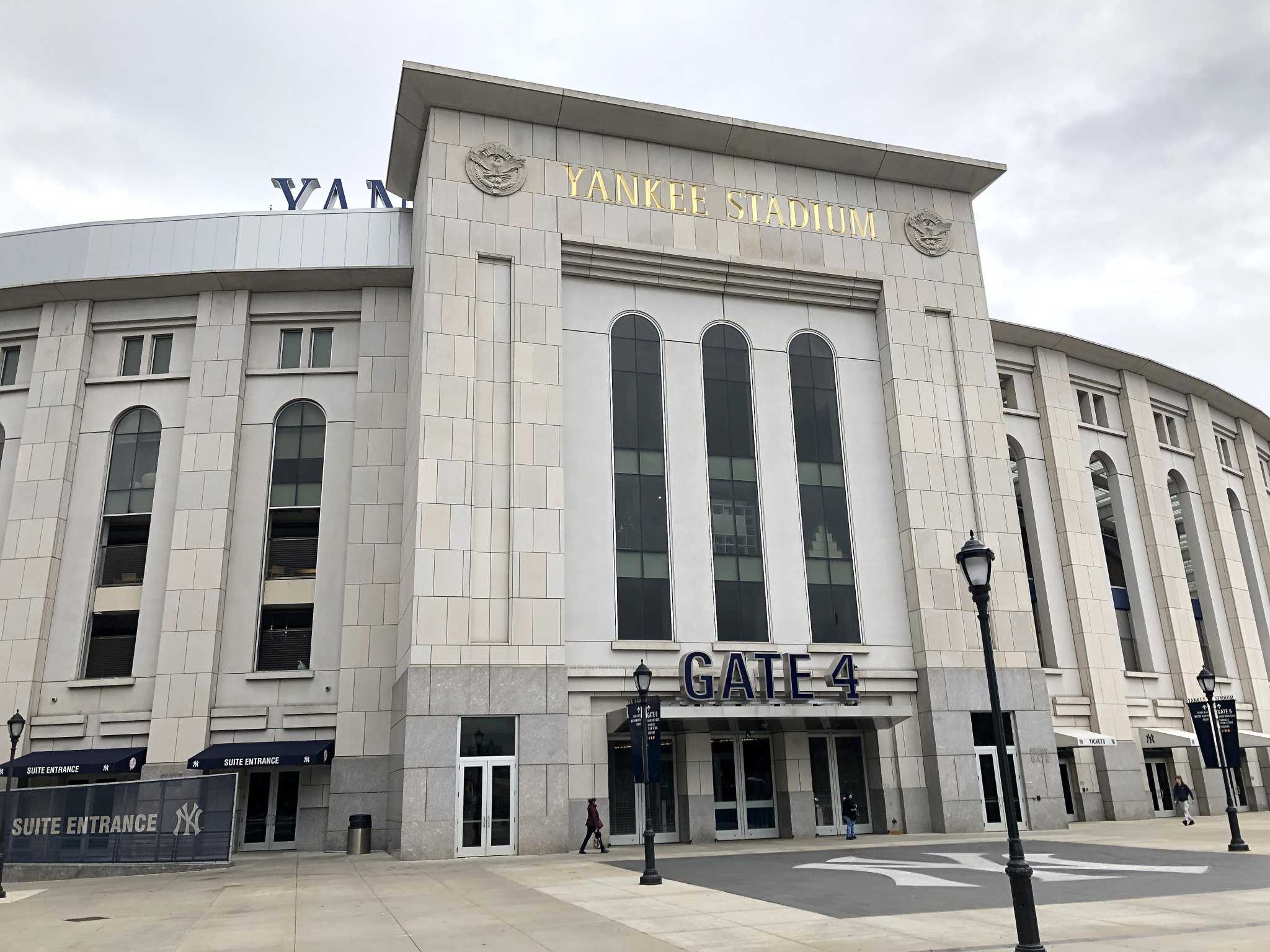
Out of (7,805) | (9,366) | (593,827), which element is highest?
(9,366)

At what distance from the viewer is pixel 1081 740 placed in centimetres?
3422

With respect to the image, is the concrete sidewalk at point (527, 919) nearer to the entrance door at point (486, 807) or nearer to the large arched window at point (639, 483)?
the entrance door at point (486, 807)

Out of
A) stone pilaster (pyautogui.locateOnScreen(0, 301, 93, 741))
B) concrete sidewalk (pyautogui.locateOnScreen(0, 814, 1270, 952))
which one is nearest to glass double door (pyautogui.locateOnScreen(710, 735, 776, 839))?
concrete sidewalk (pyautogui.locateOnScreen(0, 814, 1270, 952))

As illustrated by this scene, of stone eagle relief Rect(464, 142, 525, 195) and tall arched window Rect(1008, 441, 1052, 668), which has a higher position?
stone eagle relief Rect(464, 142, 525, 195)

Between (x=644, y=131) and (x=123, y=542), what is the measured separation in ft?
77.9

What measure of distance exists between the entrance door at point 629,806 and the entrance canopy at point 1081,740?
573 inches

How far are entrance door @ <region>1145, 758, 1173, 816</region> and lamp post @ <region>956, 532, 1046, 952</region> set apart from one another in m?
32.5

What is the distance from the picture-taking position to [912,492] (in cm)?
3269

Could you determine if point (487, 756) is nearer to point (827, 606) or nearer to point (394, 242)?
point (827, 606)

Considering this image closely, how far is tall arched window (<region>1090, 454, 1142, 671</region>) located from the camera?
41.0m

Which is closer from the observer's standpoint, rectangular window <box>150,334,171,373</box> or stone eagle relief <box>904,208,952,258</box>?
rectangular window <box>150,334,171,373</box>

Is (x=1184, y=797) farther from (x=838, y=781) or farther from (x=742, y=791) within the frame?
(x=742, y=791)

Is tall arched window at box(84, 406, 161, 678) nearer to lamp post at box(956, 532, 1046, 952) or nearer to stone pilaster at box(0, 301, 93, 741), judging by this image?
stone pilaster at box(0, 301, 93, 741)

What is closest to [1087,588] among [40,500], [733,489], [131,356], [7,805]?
[733,489]
